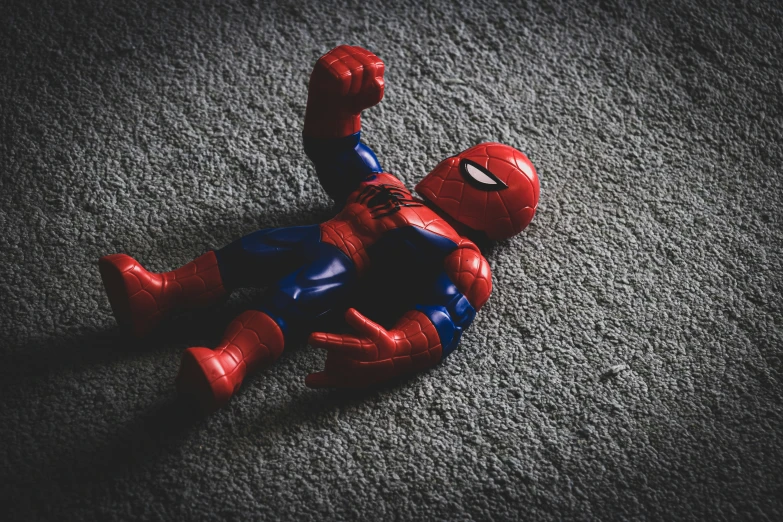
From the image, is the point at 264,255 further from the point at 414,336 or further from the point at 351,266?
the point at 414,336

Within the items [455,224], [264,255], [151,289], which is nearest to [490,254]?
[455,224]

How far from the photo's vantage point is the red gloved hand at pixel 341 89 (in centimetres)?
93

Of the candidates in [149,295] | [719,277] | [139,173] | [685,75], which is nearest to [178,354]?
[149,295]

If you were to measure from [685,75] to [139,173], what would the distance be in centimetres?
100

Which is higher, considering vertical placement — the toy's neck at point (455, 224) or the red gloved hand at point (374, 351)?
the toy's neck at point (455, 224)

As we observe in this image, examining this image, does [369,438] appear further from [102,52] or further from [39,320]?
[102,52]

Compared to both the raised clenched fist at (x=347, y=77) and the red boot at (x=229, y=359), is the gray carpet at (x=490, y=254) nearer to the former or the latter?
the red boot at (x=229, y=359)

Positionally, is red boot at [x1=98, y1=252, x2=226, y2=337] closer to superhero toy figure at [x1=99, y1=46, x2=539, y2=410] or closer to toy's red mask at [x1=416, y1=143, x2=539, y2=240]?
superhero toy figure at [x1=99, y1=46, x2=539, y2=410]

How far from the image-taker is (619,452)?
2.96 feet

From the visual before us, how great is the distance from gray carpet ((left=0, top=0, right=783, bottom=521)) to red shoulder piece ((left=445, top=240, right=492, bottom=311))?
9 cm

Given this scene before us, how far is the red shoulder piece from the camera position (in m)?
0.92

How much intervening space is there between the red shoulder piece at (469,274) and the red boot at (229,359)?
243mm

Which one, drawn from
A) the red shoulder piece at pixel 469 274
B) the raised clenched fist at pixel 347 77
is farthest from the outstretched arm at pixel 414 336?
the raised clenched fist at pixel 347 77

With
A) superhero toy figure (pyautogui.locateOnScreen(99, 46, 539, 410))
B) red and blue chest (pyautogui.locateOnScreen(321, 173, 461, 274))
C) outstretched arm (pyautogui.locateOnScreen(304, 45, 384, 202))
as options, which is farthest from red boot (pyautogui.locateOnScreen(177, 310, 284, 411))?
outstretched arm (pyautogui.locateOnScreen(304, 45, 384, 202))
